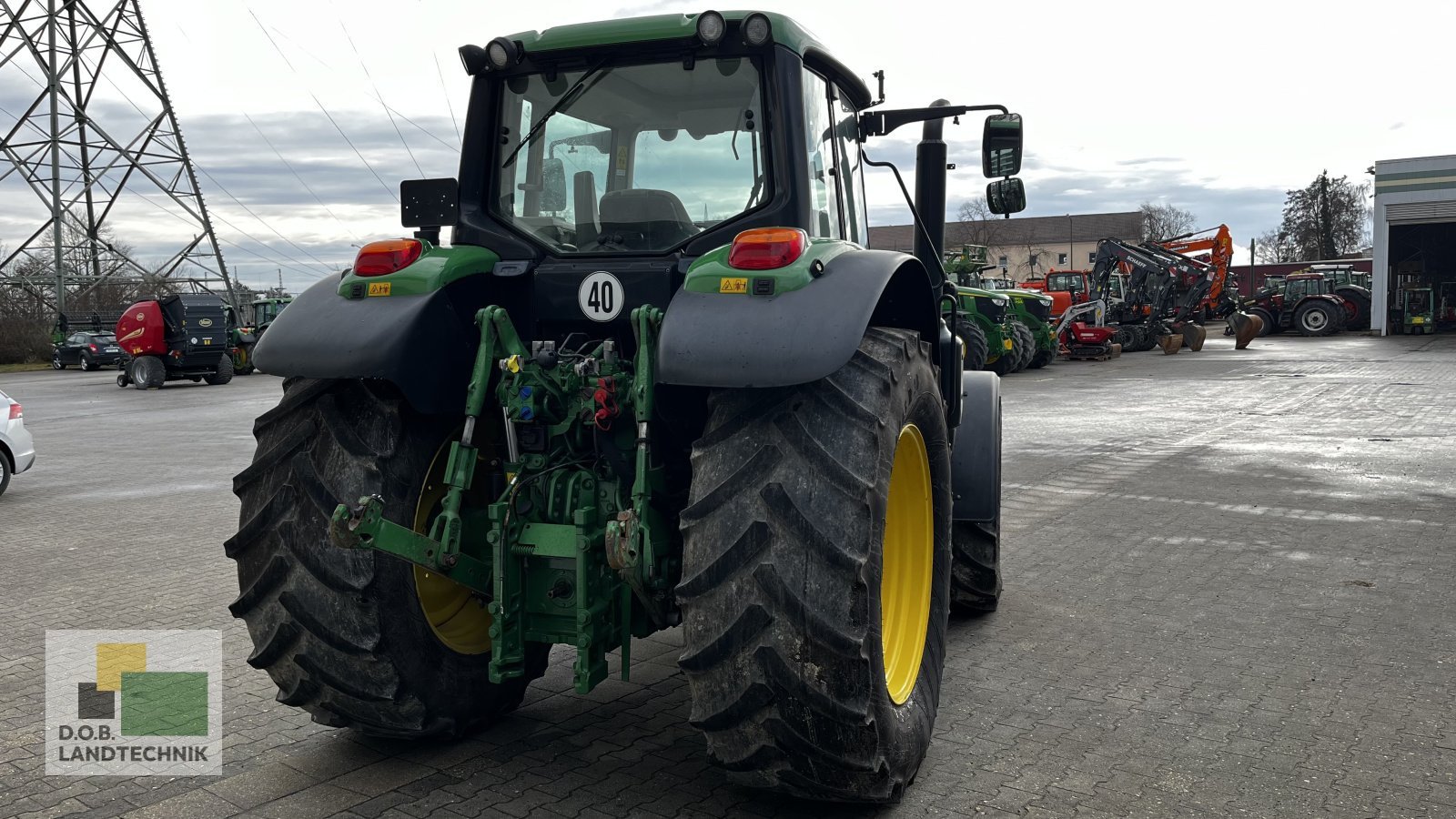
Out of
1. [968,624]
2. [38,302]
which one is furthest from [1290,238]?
[968,624]

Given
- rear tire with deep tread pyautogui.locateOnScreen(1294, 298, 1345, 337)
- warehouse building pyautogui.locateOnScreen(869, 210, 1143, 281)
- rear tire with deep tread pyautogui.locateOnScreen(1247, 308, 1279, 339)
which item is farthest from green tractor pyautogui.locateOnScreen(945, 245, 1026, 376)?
warehouse building pyautogui.locateOnScreen(869, 210, 1143, 281)

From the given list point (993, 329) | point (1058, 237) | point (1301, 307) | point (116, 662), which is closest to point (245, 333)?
point (993, 329)

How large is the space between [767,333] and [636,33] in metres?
1.41

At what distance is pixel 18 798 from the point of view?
3.75 metres

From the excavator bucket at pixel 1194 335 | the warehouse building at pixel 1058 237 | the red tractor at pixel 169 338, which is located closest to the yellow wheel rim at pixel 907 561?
the red tractor at pixel 169 338

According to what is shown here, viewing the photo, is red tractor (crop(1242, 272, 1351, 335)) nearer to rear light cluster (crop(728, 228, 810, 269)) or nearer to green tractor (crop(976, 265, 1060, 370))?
green tractor (crop(976, 265, 1060, 370))

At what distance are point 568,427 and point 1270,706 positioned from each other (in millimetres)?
2969

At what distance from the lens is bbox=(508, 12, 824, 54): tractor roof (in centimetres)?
389

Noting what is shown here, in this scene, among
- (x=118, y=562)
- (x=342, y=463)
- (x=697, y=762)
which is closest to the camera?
(x=342, y=463)

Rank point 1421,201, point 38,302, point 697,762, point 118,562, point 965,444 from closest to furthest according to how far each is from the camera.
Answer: point 697,762 < point 965,444 < point 118,562 < point 1421,201 < point 38,302

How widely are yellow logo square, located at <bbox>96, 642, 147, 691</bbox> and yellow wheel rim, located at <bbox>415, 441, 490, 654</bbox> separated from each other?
6.15ft

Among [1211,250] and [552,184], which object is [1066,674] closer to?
[552,184]

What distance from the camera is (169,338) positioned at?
2777 cm

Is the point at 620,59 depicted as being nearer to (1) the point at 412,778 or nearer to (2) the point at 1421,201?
(1) the point at 412,778
